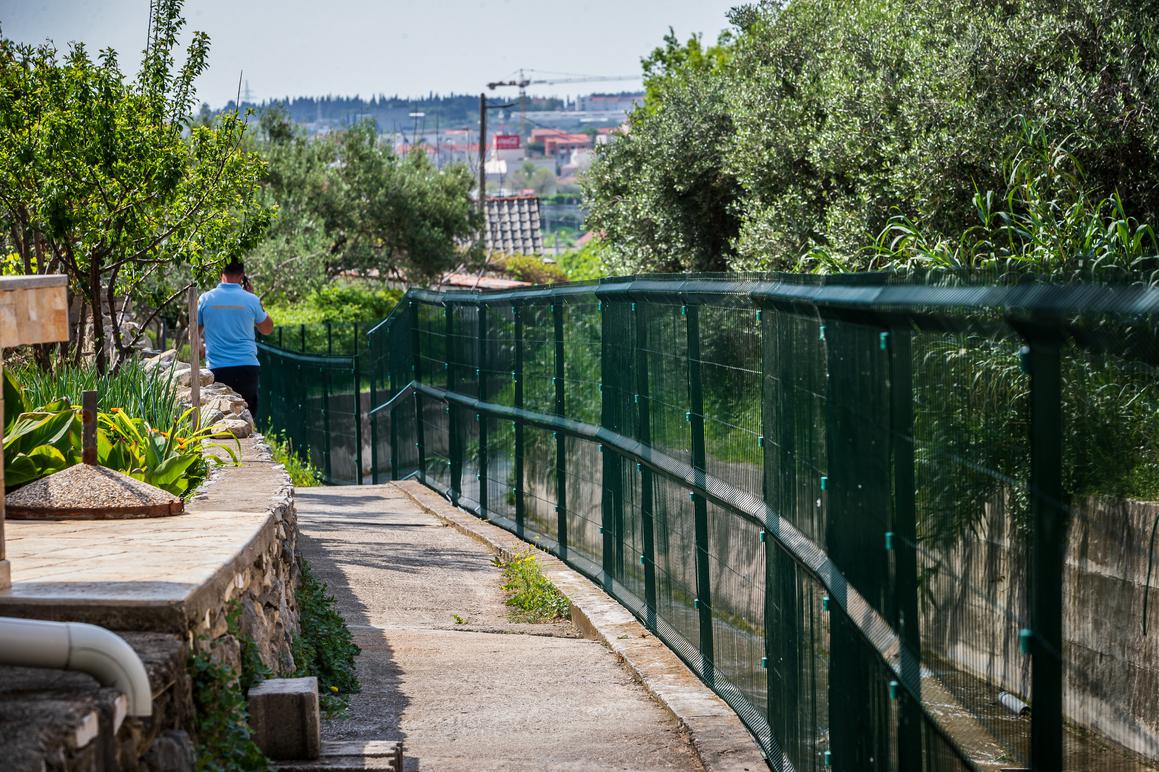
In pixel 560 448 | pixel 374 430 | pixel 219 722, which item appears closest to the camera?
pixel 219 722

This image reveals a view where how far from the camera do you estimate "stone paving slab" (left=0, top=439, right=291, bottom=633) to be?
3.66m

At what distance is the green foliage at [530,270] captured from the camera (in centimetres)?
5320

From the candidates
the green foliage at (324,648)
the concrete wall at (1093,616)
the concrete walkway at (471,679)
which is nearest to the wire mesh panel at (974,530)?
the concrete wall at (1093,616)

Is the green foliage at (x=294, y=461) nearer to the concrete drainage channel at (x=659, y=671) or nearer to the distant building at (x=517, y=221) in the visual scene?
the concrete drainage channel at (x=659, y=671)

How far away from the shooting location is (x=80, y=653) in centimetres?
319

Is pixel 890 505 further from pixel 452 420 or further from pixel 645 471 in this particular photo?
pixel 452 420

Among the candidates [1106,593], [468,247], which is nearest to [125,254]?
[1106,593]

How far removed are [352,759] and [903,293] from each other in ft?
7.47

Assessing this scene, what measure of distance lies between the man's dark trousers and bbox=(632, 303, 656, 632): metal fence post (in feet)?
20.0

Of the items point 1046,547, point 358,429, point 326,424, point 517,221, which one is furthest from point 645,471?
point 517,221

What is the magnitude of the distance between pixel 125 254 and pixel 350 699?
16.6 feet

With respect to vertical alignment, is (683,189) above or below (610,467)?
above

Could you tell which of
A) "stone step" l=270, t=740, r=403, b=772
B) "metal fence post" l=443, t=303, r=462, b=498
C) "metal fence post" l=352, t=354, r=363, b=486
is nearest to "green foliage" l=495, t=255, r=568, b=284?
"metal fence post" l=352, t=354, r=363, b=486

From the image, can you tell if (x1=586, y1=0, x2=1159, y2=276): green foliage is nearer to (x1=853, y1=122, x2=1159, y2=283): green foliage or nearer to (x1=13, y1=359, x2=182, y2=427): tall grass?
(x1=853, y1=122, x2=1159, y2=283): green foliage
